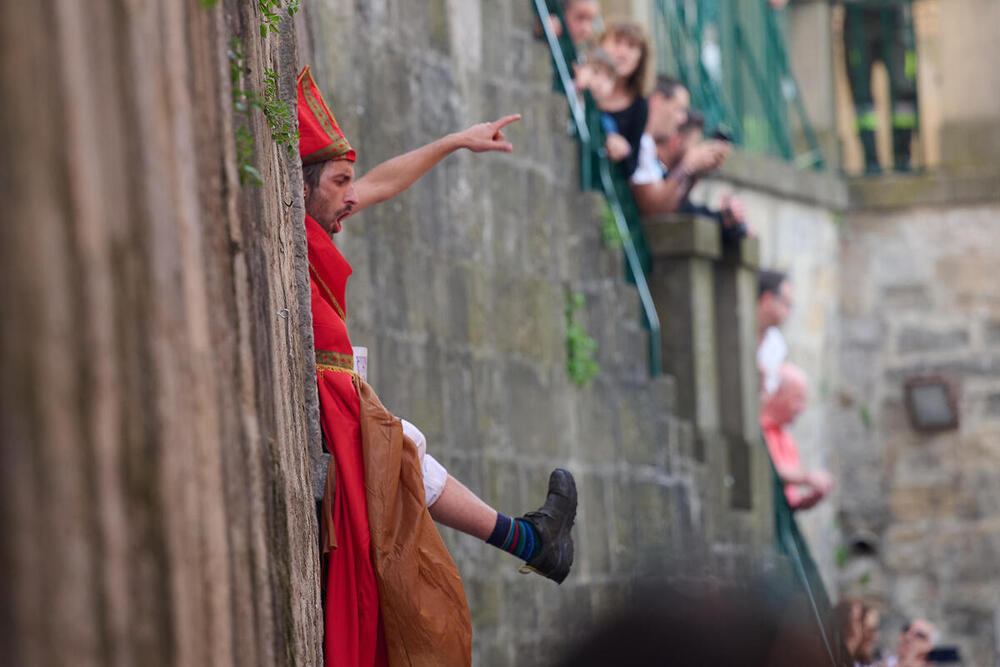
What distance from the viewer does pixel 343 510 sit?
13.3 ft

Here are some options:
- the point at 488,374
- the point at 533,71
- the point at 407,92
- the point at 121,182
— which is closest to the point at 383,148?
the point at 407,92

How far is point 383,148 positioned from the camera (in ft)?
20.1

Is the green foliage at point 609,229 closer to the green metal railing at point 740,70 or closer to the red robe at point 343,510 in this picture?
the green metal railing at point 740,70

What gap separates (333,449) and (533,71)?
3.68 metres

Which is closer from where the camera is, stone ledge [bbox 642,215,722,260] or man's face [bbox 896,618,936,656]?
stone ledge [bbox 642,215,722,260]

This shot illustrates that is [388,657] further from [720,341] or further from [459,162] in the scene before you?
[720,341]

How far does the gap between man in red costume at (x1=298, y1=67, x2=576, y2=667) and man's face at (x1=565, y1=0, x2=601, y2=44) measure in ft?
13.0

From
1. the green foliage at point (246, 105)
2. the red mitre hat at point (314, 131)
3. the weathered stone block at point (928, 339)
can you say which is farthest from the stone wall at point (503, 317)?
the weathered stone block at point (928, 339)

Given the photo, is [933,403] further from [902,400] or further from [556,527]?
[556,527]

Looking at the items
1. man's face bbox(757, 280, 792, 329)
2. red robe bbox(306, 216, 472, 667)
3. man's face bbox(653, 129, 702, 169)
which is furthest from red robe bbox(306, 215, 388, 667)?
man's face bbox(757, 280, 792, 329)

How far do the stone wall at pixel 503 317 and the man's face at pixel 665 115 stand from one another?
847mm

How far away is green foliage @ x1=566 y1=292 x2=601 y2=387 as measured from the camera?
24.5 feet

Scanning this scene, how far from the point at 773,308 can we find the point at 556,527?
5184 mm

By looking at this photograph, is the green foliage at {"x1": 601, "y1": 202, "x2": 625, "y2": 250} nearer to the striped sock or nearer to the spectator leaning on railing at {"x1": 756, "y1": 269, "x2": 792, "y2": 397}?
the spectator leaning on railing at {"x1": 756, "y1": 269, "x2": 792, "y2": 397}
